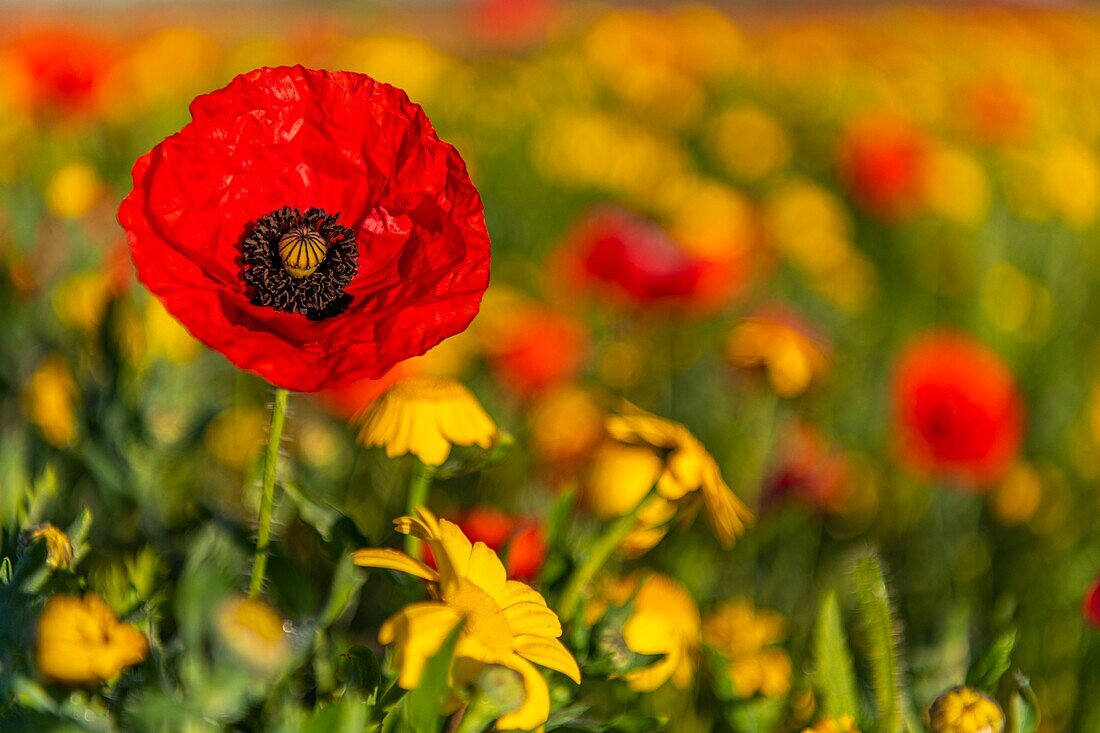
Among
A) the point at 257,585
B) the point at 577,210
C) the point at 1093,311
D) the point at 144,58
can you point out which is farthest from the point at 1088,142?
the point at 257,585

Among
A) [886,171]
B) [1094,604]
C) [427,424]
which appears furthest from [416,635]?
[886,171]

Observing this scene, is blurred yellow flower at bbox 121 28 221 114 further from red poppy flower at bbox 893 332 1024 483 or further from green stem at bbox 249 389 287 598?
green stem at bbox 249 389 287 598

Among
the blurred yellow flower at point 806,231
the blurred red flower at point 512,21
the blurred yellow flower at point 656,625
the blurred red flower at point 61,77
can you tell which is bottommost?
the blurred red flower at point 512,21

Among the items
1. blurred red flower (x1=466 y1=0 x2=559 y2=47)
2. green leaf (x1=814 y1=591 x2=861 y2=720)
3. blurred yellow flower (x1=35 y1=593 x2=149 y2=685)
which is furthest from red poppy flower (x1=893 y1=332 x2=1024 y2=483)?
blurred red flower (x1=466 y1=0 x2=559 y2=47)

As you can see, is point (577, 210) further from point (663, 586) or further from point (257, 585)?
point (257, 585)

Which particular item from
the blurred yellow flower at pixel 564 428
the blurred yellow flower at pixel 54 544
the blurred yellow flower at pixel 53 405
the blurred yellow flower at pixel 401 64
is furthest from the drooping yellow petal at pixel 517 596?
the blurred yellow flower at pixel 401 64

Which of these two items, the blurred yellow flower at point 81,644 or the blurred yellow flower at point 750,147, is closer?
the blurred yellow flower at point 81,644

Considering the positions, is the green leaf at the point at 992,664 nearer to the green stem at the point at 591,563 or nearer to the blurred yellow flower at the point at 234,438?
the green stem at the point at 591,563
